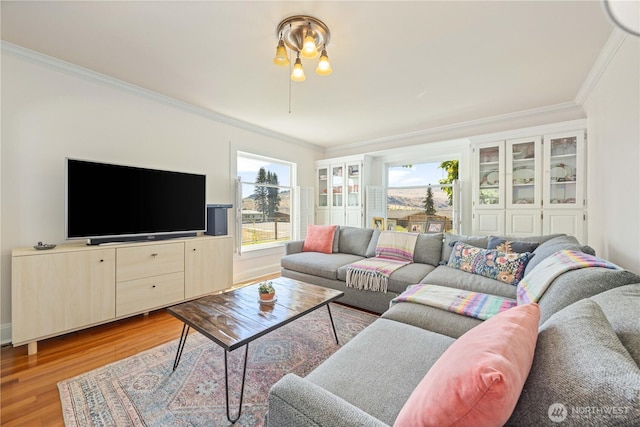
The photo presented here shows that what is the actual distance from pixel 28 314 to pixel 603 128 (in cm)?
509

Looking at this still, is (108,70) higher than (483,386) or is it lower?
higher

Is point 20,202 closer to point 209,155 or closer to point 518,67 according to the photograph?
point 209,155

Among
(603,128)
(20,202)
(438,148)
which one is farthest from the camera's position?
(438,148)

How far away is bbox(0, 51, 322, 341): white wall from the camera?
214cm

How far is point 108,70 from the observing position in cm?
245

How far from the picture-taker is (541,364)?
2.21 feet

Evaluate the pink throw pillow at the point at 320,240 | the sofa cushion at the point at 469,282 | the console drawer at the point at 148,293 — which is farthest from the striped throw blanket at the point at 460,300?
the console drawer at the point at 148,293

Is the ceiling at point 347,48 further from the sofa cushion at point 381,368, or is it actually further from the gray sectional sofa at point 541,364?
the sofa cushion at point 381,368

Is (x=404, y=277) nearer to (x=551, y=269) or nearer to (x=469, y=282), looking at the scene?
(x=469, y=282)

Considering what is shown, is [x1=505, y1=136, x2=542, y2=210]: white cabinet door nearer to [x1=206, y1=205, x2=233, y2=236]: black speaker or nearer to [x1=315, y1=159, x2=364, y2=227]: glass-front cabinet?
[x1=315, y1=159, x2=364, y2=227]: glass-front cabinet

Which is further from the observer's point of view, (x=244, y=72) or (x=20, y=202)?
(x=244, y=72)

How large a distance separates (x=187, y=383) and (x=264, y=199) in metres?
3.06

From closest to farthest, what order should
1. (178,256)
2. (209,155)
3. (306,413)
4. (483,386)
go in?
(483,386) < (306,413) < (178,256) < (209,155)

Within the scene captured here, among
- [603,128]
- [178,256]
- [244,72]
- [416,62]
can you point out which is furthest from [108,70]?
[603,128]
